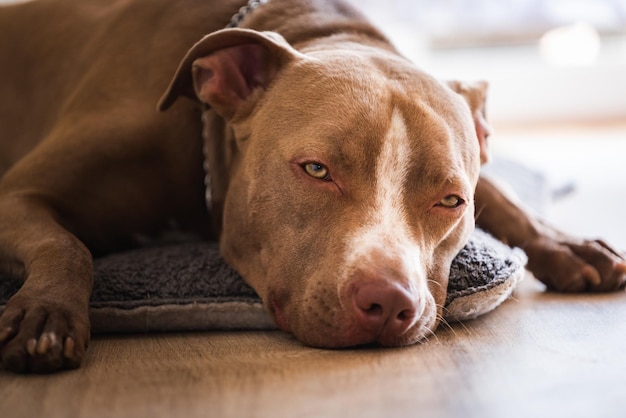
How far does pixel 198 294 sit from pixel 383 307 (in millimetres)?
624

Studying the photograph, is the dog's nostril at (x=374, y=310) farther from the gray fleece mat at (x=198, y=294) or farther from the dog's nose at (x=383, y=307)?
the gray fleece mat at (x=198, y=294)

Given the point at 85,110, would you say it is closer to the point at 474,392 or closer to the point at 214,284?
the point at 214,284

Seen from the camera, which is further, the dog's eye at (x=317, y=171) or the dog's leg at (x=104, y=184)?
the dog's leg at (x=104, y=184)

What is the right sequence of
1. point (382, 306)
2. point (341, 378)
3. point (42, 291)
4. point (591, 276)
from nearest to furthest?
point (341, 378) < point (382, 306) < point (42, 291) < point (591, 276)

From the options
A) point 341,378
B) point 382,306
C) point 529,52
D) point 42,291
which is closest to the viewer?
point 341,378

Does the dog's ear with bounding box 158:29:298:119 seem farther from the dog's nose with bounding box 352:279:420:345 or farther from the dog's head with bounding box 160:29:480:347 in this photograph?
the dog's nose with bounding box 352:279:420:345

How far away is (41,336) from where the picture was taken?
1.96 metres

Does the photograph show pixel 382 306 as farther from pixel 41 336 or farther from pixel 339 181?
pixel 41 336

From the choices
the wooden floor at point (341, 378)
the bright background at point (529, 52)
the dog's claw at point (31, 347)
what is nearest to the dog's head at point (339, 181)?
the wooden floor at point (341, 378)

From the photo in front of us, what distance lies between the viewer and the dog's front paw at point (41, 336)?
194 centimetres

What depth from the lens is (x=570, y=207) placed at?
4.43 metres

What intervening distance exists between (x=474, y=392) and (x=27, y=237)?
128 cm

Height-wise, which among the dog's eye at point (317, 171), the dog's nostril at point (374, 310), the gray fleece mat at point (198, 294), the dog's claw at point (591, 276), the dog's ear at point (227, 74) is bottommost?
the dog's claw at point (591, 276)

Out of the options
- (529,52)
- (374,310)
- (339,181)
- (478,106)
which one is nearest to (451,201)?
(339,181)
